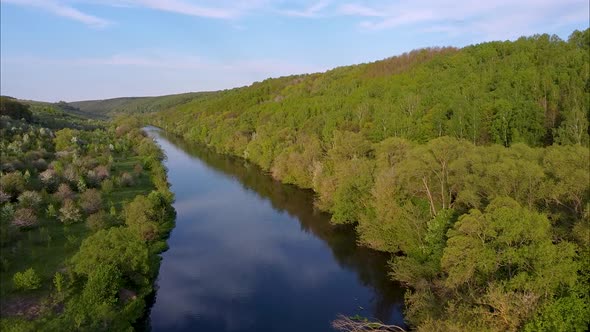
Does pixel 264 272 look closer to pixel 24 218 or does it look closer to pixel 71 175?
pixel 24 218

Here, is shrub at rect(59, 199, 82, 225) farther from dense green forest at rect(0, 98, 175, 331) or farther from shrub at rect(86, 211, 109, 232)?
shrub at rect(86, 211, 109, 232)

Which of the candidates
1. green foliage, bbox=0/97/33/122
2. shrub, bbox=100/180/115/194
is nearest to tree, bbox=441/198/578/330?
shrub, bbox=100/180/115/194

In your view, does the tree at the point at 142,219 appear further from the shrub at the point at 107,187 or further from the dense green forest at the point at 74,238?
the shrub at the point at 107,187

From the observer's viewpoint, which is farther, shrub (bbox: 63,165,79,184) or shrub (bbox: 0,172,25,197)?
shrub (bbox: 63,165,79,184)

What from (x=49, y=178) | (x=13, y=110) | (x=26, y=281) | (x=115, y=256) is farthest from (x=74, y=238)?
(x=13, y=110)

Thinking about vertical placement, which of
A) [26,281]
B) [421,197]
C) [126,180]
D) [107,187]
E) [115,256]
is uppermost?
[421,197]

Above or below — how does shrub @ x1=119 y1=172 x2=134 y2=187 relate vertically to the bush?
above
